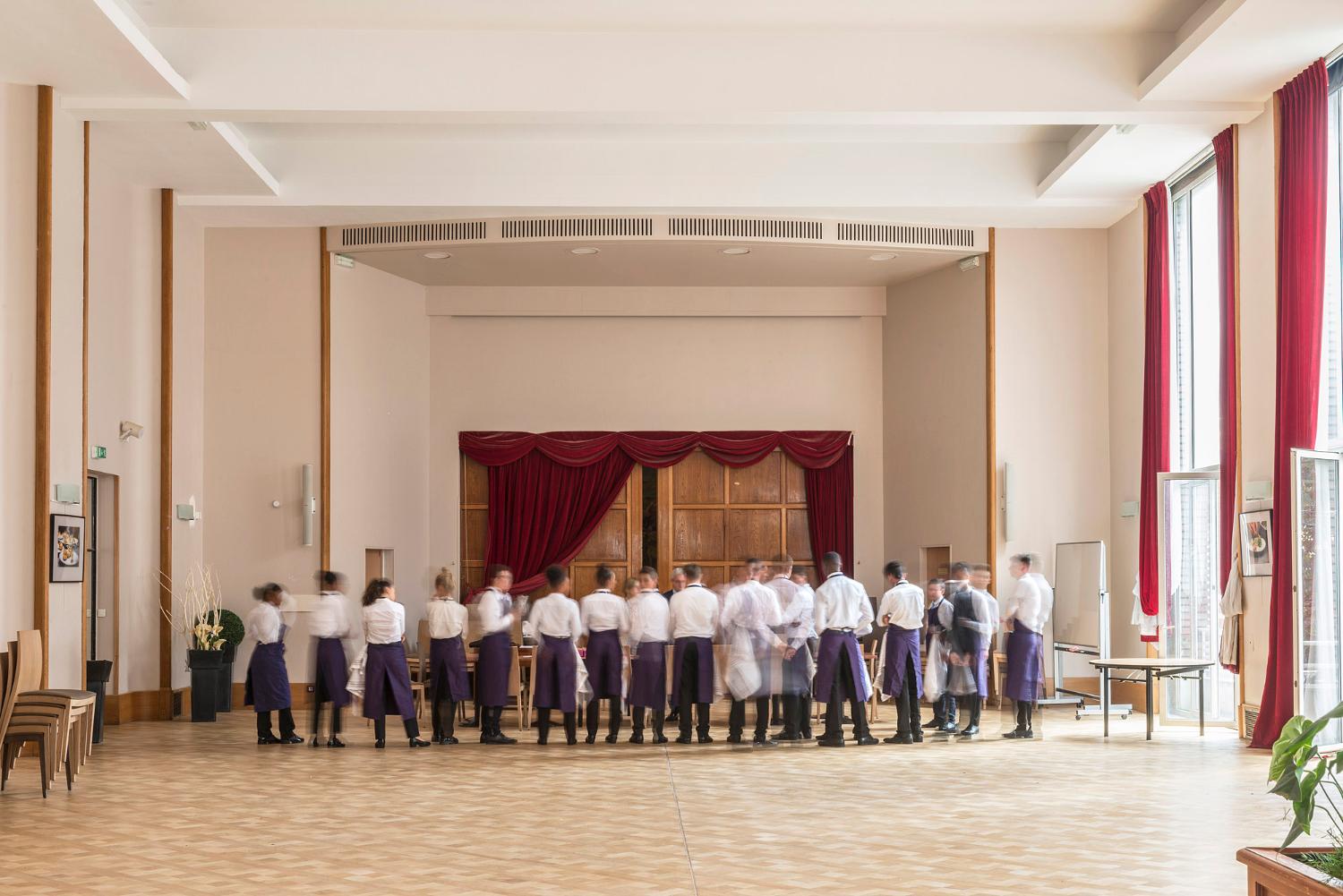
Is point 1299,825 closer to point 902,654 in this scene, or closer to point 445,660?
point 902,654

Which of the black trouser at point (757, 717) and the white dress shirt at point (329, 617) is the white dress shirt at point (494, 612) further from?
the black trouser at point (757, 717)

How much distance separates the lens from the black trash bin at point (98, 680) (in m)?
10.2

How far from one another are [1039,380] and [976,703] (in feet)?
12.3

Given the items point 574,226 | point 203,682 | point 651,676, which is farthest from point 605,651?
point 574,226

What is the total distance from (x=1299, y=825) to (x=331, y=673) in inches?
314

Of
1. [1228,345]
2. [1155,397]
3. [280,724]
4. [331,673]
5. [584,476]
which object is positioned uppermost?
[1228,345]

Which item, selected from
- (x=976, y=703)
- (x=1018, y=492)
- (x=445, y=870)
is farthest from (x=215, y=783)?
(x=1018, y=492)

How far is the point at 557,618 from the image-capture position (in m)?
10.4

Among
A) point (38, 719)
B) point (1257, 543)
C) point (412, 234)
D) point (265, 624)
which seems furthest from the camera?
point (412, 234)

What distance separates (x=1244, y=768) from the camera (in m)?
8.49

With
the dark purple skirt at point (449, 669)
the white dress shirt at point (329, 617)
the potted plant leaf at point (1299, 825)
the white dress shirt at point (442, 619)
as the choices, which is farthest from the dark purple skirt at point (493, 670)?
the potted plant leaf at point (1299, 825)

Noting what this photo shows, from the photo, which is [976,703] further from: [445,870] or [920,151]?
[445,870]

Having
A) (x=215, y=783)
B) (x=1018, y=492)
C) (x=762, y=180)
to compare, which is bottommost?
(x=215, y=783)

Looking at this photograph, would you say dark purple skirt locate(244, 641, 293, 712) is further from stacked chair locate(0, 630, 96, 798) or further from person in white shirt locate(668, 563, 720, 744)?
person in white shirt locate(668, 563, 720, 744)
